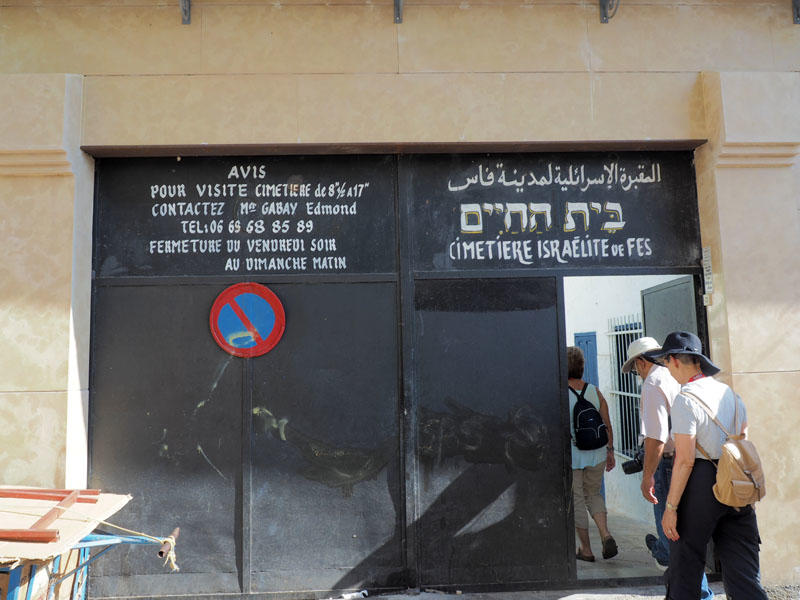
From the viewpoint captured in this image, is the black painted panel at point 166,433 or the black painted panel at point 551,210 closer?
the black painted panel at point 166,433

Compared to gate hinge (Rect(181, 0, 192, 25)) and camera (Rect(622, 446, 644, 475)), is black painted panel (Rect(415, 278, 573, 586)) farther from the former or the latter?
gate hinge (Rect(181, 0, 192, 25))

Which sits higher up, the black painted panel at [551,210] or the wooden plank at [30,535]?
the black painted panel at [551,210]

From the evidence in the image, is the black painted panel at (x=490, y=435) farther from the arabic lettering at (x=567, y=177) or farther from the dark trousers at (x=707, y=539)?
the dark trousers at (x=707, y=539)

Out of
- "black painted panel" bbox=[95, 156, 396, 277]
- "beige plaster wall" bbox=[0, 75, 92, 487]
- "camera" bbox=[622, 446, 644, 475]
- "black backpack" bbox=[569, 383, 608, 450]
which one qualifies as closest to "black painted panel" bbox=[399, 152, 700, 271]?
"black painted panel" bbox=[95, 156, 396, 277]

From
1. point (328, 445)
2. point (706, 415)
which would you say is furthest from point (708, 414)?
point (328, 445)

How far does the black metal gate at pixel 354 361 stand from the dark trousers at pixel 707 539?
48.1 inches

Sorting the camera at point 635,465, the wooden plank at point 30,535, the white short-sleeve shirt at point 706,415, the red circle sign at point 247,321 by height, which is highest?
the red circle sign at point 247,321

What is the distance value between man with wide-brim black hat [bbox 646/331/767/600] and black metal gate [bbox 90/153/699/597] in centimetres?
122

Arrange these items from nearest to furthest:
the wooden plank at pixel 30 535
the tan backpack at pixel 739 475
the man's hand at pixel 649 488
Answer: the wooden plank at pixel 30 535, the tan backpack at pixel 739 475, the man's hand at pixel 649 488

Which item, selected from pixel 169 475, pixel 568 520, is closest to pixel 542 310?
pixel 568 520

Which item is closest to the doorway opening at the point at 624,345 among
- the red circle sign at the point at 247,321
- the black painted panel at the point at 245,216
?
the black painted panel at the point at 245,216

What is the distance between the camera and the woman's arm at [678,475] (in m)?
3.39

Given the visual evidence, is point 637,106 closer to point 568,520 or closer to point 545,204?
point 545,204

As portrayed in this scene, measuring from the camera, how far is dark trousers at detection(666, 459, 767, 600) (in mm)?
3385
